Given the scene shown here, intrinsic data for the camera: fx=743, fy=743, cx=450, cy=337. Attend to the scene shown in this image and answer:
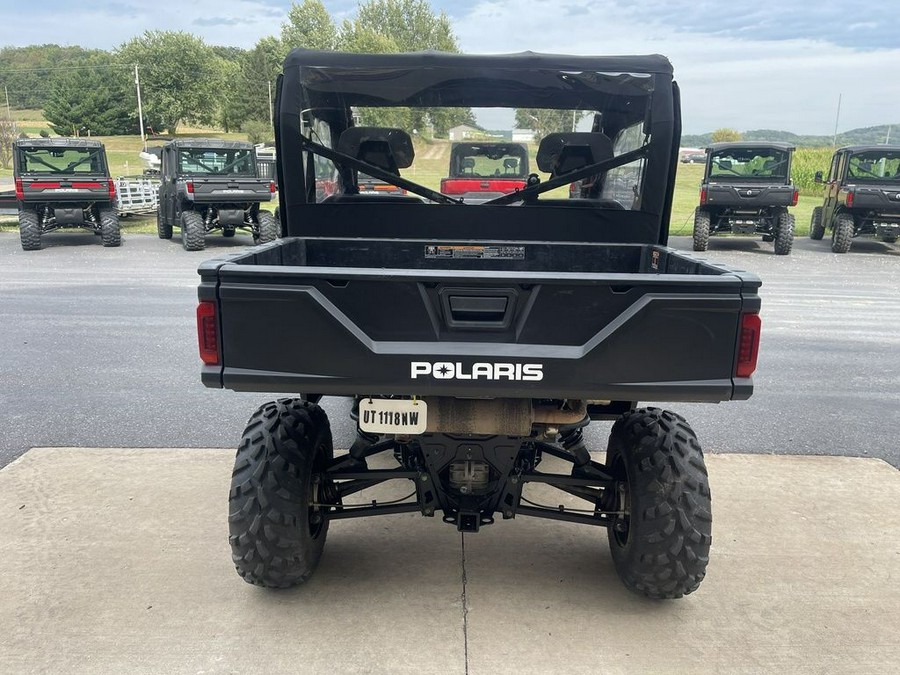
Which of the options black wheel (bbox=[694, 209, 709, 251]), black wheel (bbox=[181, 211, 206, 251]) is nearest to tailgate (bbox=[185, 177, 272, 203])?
black wheel (bbox=[181, 211, 206, 251])

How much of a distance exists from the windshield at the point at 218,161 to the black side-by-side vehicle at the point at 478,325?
40.8 feet

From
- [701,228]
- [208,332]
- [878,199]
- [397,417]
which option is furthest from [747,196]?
[208,332]

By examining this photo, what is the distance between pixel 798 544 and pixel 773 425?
1859mm

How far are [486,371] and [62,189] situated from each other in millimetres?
14726

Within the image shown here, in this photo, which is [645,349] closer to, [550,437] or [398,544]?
[550,437]

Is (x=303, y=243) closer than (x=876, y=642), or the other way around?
(x=876, y=642)

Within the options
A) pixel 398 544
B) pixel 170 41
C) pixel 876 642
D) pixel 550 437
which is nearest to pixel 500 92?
pixel 550 437

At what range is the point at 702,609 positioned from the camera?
118 inches

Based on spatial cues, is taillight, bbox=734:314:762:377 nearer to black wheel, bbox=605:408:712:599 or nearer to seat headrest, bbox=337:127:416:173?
black wheel, bbox=605:408:712:599

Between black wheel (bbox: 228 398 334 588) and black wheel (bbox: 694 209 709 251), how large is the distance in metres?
13.3

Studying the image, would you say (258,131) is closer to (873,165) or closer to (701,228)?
(701,228)

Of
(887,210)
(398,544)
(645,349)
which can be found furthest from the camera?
(887,210)

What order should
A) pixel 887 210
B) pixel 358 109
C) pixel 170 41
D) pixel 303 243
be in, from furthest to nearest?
pixel 170 41
pixel 887 210
pixel 358 109
pixel 303 243

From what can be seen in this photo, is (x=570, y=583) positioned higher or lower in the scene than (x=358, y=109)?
lower
